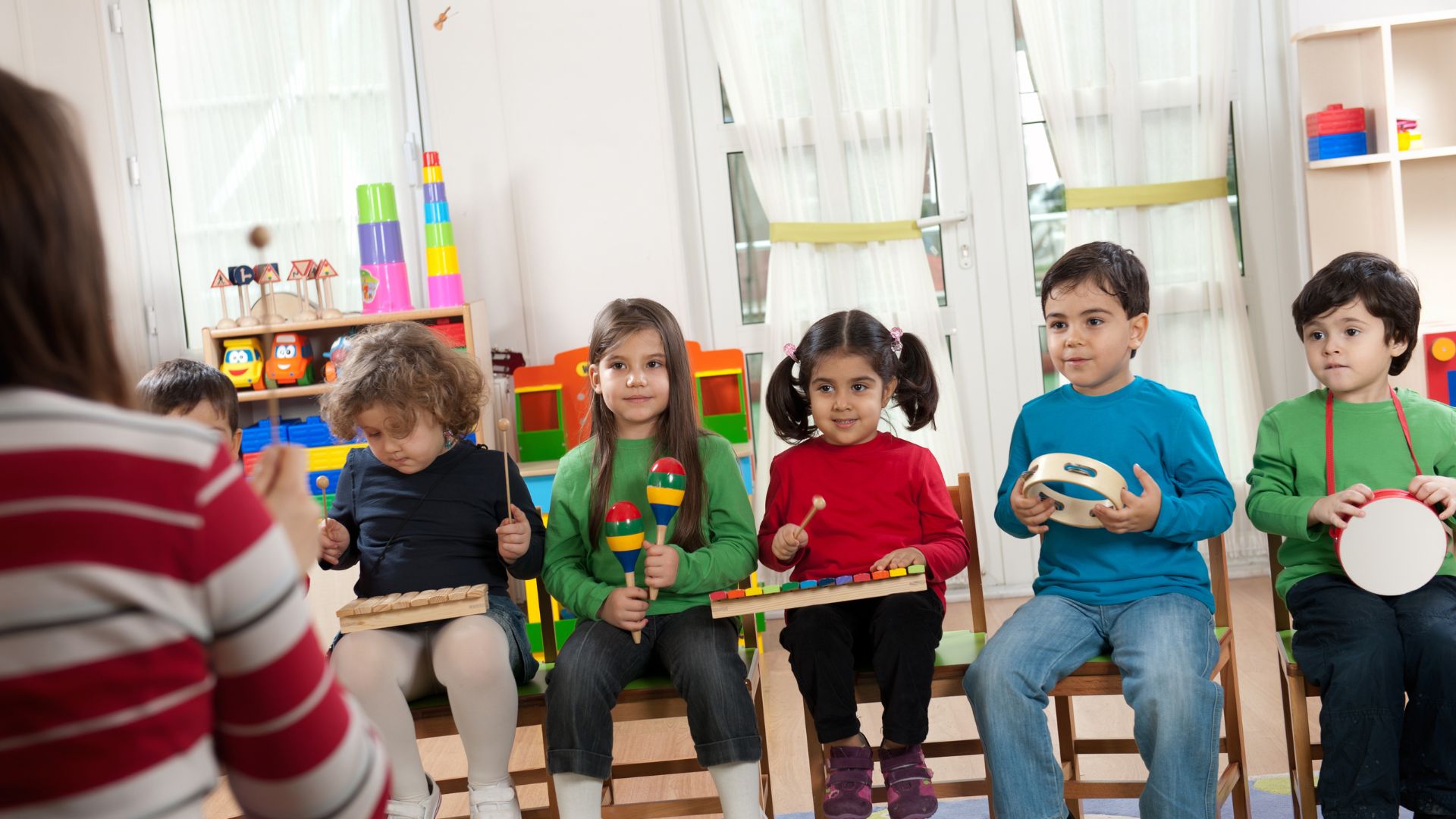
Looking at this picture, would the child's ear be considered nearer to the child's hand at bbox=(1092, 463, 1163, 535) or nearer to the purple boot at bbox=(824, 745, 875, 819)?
the child's hand at bbox=(1092, 463, 1163, 535)

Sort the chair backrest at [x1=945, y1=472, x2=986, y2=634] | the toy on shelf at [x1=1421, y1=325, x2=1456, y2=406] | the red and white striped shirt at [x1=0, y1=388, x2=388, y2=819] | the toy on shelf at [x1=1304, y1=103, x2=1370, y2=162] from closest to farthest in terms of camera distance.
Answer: the red and white striped shirt at [x1=0, y1=388, x2=388, y2=819]
the chair backrest at [x1=945, y1=472, x2=986, y2=634]
the toy on shelf at [x1=1421, y1=325, x2=1456, y2=406]
the toy on shelf at [x1=1304, y1=103, x2=1370, y2=162]

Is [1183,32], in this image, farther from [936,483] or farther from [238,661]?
[238,661]

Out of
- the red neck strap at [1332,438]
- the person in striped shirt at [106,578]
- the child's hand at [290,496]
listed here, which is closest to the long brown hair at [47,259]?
the person in striped shirt at [106,578]

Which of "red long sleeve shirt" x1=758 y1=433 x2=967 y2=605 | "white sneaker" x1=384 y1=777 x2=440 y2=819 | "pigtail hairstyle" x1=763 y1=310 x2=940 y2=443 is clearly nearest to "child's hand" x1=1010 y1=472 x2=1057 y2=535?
"red long sleeve shirt" x1=758 y1=433 x2=967 y2=605

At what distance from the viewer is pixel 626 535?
204 centimetres

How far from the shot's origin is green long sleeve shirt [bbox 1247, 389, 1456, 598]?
2053 mm

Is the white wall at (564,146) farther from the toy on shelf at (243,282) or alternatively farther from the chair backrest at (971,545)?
the chair backrest at (971,545)

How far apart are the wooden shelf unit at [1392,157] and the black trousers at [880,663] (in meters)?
2.34

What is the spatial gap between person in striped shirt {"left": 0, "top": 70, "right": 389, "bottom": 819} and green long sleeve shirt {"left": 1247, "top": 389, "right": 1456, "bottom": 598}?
1772 millimetres

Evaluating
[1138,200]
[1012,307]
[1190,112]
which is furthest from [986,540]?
[1190,112]

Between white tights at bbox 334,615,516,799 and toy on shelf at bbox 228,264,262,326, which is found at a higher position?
toy on shelf at bbox 228,264,262,326

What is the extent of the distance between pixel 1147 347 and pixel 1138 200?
51 centimetres

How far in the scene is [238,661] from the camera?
2.61ft

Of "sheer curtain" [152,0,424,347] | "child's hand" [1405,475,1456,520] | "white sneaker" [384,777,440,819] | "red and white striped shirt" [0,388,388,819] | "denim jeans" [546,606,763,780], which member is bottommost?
"white sneaker" [384,777,440,819]
